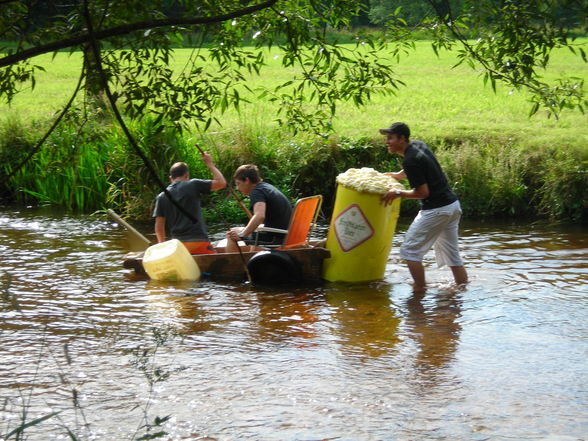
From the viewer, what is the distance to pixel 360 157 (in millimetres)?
15281

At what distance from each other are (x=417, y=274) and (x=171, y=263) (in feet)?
9.16

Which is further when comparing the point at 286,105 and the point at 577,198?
the point at 577,198

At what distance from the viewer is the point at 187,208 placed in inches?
412

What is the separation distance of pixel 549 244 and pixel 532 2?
7.80m

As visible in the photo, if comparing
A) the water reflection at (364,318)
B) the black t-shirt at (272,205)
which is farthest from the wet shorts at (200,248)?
the water reflection at (364,318)

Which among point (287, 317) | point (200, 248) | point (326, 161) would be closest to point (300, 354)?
point (287, 317)

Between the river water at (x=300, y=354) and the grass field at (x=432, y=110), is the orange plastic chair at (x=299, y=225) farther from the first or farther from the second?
the grass field at (x=432, y=110)

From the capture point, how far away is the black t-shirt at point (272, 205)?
1007cm

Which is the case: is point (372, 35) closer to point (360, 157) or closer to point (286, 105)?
point (286, 105)

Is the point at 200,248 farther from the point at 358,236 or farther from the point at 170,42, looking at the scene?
the point at 170,42

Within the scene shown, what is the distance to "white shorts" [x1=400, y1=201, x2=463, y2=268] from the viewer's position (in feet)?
30.5

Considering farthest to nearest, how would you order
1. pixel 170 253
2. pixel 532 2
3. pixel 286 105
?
pixel 170 253
pixel 286 105
pixel 532 2

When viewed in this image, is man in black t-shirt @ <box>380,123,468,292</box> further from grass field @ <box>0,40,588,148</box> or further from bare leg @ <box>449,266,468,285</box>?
grass field @ <box>0,40,588,148</box>

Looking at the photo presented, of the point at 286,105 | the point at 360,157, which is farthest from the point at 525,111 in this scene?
the point at 286,105
